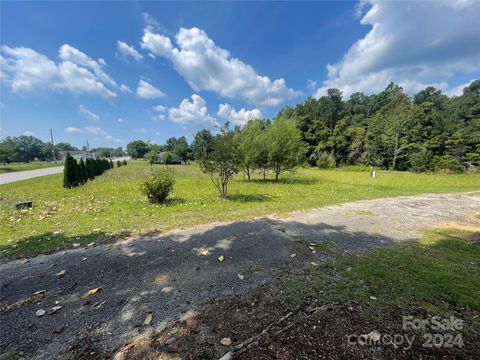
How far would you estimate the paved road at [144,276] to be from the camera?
2131 mm

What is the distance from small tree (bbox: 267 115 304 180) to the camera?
55.3ft

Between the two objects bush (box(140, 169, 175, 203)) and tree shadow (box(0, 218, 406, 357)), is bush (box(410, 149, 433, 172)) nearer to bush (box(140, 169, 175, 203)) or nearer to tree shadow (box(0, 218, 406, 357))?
tree shadow (box(0, 218, 406, 357))

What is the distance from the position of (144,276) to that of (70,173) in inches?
546

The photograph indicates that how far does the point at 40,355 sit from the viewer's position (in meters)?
1.88

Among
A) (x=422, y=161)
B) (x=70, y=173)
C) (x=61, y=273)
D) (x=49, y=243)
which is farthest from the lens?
(x=422, y=161)

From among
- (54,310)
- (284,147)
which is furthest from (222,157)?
(284,147)

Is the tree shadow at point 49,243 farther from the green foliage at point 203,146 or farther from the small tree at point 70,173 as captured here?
the small tree at point 70,173

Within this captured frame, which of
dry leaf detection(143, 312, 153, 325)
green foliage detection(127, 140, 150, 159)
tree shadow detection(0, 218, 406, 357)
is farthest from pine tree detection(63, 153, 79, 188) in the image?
green foliage detection(127, 140, 150, 159)

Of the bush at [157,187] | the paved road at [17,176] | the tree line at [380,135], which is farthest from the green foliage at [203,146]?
the paved road at [17,176]

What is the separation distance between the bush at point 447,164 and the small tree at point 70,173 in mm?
41036

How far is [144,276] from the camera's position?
10.3 ft

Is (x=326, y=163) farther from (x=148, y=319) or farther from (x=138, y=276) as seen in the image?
(x=148, y=319)

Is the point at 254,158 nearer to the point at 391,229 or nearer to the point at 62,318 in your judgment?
the point at 391,229

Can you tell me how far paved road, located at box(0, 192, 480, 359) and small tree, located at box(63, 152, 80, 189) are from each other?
459 inches
